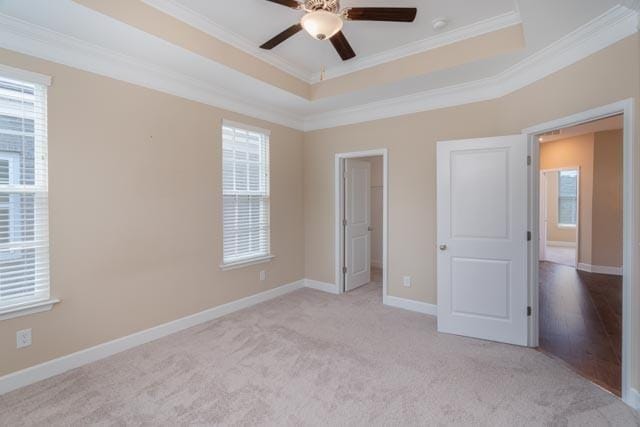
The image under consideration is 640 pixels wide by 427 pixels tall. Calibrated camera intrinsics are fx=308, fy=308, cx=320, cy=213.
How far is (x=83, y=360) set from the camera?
2.65 metres

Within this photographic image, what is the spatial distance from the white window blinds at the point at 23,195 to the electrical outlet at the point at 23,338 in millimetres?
229

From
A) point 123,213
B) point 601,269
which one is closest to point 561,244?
point 601,269

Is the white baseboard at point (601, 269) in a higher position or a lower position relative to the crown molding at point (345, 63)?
lower

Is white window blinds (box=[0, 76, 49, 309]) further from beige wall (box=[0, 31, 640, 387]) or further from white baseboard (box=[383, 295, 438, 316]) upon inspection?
white baseboard (box=[383, 295, 438, 316])

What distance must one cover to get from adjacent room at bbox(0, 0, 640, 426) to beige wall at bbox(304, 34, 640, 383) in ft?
0.09

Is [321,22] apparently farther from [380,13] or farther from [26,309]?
[26,309]

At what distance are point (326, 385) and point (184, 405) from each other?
3.34 feet

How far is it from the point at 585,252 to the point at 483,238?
15.8ft

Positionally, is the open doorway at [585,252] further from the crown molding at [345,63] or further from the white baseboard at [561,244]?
the crown molding at [345,63]

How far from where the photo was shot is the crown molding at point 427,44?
109 inches

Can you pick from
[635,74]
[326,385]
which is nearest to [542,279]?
[635,74]

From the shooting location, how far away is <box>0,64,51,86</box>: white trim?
7.44 feet

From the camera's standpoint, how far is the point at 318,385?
2373mm

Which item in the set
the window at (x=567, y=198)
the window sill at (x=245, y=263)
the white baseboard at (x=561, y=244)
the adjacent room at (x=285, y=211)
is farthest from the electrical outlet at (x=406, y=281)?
the window at (x=567, y=198)
